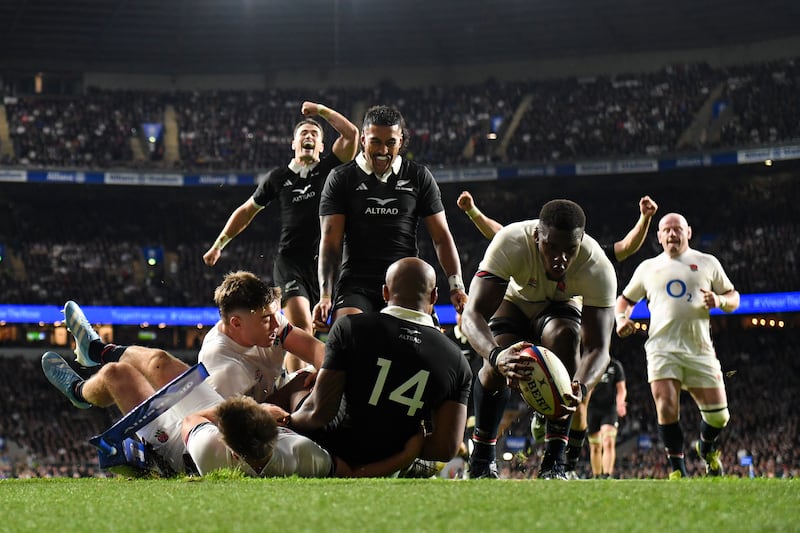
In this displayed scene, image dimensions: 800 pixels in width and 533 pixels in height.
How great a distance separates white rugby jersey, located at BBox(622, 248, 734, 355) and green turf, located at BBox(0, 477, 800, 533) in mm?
3705

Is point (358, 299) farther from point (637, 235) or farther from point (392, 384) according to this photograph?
point (637, 235)

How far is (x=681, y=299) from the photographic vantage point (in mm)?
8188

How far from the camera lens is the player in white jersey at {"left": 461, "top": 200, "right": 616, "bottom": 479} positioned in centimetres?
540

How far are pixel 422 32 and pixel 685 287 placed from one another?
2770 cm

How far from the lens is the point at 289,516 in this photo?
3182 millimetres

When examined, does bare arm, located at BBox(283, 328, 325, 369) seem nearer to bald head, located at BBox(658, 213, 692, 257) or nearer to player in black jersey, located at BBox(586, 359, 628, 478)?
bald head, located at BBox(658, 213, 692, 257)

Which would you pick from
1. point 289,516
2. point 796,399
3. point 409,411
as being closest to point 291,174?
point 409,411

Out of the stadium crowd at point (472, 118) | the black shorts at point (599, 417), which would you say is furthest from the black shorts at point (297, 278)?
the stadium crowd at point (472, 118)

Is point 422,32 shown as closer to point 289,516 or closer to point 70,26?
point 70,26

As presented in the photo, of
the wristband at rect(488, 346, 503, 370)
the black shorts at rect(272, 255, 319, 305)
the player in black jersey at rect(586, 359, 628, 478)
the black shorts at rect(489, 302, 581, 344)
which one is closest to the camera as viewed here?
the wristband at rect(488, 346, 503, 370)

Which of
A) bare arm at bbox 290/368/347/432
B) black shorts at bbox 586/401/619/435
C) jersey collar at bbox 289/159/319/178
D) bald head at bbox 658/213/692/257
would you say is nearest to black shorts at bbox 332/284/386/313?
bare arm at bbox 290/368/347/432

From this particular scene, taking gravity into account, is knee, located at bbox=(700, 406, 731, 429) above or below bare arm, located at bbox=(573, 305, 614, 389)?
below

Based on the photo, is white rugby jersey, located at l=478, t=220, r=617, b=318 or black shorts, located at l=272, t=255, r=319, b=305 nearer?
white rugby jersey, located at l=478, t=220, r=617, b=318

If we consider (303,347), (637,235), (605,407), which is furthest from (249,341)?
(605,407)
